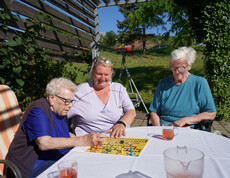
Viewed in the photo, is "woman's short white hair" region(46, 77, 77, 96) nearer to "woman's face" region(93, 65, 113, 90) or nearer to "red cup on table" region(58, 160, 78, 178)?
"woman's face" region(93, 65, 113, 90)

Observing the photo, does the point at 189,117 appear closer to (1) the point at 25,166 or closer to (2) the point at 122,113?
(2) the point at 122,113

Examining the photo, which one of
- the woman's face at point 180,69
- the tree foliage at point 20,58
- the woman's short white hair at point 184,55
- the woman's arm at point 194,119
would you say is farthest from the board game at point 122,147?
the tree foliage at point 20,58

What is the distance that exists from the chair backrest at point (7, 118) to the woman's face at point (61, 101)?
566 mm

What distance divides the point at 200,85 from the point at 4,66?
238 cm

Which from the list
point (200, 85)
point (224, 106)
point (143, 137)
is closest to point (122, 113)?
point (143, 137)

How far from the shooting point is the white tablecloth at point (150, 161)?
1150 mm

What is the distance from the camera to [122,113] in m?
2.61

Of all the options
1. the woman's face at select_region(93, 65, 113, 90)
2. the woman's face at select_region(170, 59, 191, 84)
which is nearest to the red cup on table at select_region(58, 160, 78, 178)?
the woman's face at select_region(93, 65, 113, 90)

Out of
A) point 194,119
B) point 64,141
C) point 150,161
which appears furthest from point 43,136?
point 194,119

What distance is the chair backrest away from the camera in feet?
6.36

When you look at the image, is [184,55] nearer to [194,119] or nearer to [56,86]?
[194,119]

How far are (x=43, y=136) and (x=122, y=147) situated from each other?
62 cm

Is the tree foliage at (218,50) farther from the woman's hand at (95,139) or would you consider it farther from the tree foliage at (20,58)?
the woman's hand at (95,139)

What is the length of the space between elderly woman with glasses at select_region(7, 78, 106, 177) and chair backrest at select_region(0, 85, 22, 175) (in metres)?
0.27
